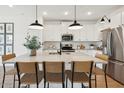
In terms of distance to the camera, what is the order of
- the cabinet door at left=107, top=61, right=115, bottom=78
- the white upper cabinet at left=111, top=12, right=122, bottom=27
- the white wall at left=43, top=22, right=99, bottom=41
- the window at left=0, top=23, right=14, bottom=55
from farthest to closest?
the white wall at left=43, top=22, right=99, bottom=41 → the window at left=0, top=23, right=14, bottom=55 → the cabinet door at left=107, top=61, right=115, bottom=78 → the white upper cabinet at left=111, top=12, right=122, bottom=27

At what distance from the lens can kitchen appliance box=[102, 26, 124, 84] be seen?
4.49 meters

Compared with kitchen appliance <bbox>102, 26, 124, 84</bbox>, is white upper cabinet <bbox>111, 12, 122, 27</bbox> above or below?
above

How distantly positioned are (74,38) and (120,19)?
3.46m

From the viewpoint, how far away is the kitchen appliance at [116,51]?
4.49 m

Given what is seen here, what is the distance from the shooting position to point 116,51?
4.87 metres

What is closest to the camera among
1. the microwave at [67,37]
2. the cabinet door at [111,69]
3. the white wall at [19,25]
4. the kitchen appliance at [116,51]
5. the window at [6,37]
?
the kitchen appliance at [116,51]

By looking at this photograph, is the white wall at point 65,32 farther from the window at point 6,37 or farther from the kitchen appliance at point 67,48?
the window at point 6,37

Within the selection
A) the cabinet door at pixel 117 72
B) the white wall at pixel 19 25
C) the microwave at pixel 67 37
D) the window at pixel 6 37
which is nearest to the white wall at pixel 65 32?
the microwave at pixel 67 37

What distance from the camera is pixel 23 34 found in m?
7.56

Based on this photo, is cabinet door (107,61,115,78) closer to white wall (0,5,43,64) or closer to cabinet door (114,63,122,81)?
cabinet door (114,63,122,81)

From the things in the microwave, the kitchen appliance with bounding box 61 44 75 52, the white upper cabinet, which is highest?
the white upper cabinet

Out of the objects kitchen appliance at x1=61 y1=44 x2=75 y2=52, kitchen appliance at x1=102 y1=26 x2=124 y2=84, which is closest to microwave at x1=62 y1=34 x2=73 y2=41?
kitchen appliance at x1=61 y1=44 x2=75 y2=52
